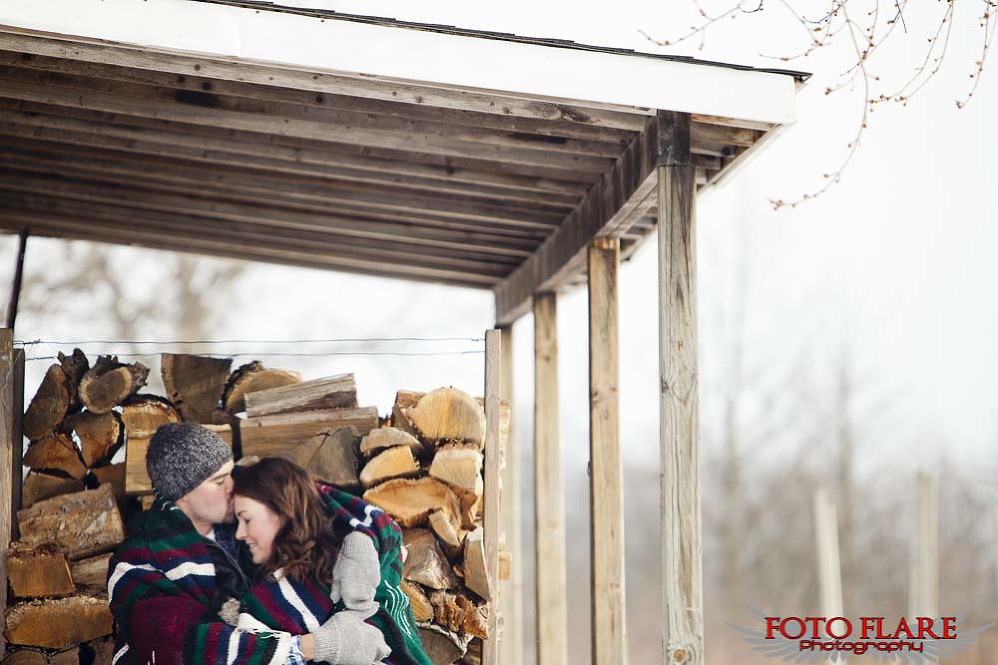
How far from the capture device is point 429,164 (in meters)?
4.64

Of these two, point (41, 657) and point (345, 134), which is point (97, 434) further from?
point (345, 134)

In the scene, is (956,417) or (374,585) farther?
(956,417)

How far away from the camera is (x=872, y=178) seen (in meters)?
18.1

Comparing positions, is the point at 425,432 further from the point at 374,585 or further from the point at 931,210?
the point at 931,210

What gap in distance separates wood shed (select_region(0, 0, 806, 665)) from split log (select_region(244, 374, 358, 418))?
0.61 metres

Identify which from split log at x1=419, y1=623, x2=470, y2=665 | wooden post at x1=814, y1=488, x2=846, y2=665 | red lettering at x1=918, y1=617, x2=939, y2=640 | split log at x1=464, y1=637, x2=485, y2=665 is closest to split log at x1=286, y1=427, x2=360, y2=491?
split log at x1=419, y1=623, x2=470, y2=665

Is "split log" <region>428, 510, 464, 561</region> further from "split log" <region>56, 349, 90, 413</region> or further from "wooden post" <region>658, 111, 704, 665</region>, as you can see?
"split log" <region>56, 349, 90, 413</region>

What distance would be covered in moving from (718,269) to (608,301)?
11.8 m

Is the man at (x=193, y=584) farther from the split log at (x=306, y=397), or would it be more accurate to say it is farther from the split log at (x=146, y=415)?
the split log at (x=306, y=397)

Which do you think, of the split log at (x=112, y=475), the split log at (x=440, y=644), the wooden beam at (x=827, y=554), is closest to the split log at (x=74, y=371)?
the split log at (x=112, y=475)

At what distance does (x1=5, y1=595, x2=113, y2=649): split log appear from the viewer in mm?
4012

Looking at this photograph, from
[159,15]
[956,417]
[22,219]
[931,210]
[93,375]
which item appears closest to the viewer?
[159,15]

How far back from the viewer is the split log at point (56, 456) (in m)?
4.21

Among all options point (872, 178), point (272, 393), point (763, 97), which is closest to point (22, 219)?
point (272, 393)
